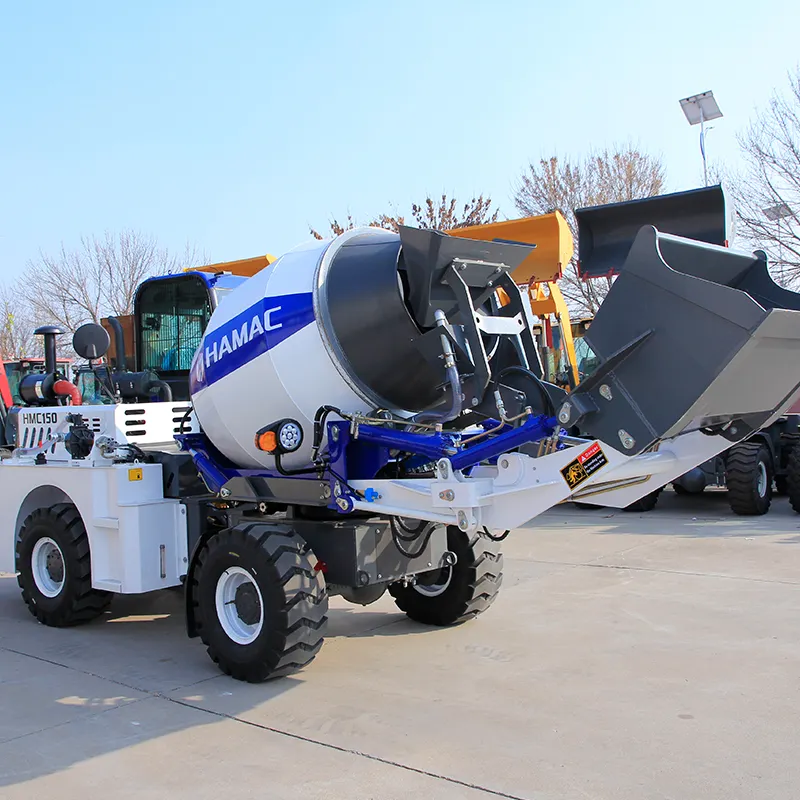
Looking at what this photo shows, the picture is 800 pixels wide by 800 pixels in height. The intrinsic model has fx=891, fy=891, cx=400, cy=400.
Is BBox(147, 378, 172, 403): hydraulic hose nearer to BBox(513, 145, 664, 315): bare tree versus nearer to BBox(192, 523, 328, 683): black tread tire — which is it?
BBox(192, 523, 328, 683): black tread tire

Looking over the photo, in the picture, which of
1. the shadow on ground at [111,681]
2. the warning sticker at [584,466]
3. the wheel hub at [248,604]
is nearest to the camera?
the warning sticker at [584,466]

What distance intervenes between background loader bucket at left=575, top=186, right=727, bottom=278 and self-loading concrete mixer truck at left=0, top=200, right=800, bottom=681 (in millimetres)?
685

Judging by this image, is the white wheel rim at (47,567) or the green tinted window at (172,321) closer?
the white wheel rim at (47,567)

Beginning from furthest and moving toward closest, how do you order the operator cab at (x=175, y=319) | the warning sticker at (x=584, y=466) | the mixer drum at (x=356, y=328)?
the operator cab at (x=175, y=319) < the mixer drum at (x=356, y=328) < the warning sticker at (x=584, y=466)

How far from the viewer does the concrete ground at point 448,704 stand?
4.00 metres

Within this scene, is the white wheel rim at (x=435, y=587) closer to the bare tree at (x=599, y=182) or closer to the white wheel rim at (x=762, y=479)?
the white wheel rim at (x=762, y=479)

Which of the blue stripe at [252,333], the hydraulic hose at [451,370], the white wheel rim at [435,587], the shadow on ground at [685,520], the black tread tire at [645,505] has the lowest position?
the shadow on ground at [685,520]

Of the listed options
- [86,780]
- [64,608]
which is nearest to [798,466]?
[64,608]

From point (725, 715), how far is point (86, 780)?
3.19 metres

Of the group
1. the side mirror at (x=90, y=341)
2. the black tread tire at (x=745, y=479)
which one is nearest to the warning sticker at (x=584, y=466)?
the side mirror at (x=90, y=341)

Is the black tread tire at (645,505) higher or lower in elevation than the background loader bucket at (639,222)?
lower

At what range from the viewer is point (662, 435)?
13.7 ft

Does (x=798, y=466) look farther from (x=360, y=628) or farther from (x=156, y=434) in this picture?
(x=156, y=434)

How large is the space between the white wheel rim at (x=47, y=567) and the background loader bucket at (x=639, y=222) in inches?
178
